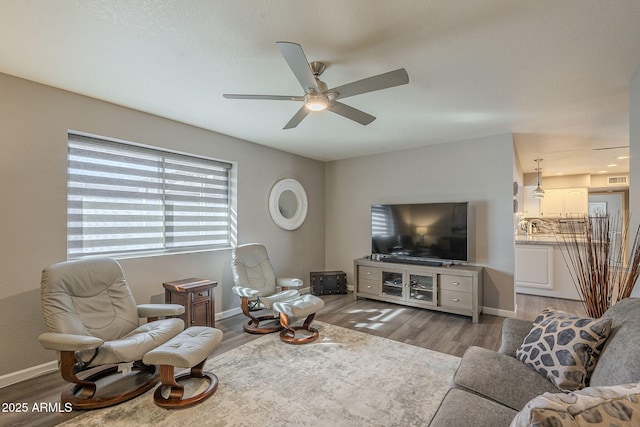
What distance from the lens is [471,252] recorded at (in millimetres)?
4152

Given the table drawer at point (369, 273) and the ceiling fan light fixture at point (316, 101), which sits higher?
the ceiling fan light fixture at point (316, 101)

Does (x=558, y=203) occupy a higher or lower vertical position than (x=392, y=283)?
higher

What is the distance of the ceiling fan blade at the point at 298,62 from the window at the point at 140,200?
90.0 inches

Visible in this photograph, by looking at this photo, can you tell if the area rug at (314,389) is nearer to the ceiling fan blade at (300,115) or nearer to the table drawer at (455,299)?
the table drawer at (455,299)

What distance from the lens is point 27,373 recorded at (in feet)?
7.79

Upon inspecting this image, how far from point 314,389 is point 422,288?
2.49 metres

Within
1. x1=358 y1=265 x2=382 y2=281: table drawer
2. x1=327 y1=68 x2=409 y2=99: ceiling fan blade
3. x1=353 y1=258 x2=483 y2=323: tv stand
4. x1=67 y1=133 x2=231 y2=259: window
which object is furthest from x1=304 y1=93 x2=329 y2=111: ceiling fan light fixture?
x1=358 y1=265 x2=382 y2=281: table drawer

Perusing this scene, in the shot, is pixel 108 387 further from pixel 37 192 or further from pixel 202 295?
pixel 37 192

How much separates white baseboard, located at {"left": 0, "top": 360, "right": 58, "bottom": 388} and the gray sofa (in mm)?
3124

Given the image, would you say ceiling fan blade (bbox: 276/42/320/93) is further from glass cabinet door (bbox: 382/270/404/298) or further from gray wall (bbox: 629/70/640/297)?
glass cabinet door (bbox: 382/270/404/298)

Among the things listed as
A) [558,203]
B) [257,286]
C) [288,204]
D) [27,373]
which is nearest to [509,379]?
[257,286]

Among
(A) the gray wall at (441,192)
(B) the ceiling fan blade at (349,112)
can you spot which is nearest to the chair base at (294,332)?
(B) the ceiling fan blade at (349,112)

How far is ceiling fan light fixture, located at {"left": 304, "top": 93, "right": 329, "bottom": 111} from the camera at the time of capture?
6.72 feet

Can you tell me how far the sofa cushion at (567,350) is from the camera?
1428 millimetres
